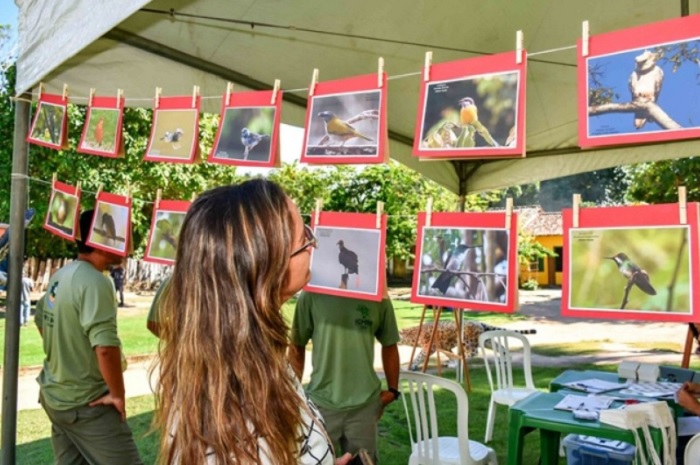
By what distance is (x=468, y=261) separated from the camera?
181 centimetres

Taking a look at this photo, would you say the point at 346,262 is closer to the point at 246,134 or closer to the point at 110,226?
the point at 246,134

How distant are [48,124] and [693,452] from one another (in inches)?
134

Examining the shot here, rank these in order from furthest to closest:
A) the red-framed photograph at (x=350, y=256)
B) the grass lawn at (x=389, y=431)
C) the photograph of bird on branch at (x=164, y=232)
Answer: the grass lawn at (x=389, y=431), the photograph of bird on branch at (x=164, y=232), the red-framed photograph at (x=350, y=256)

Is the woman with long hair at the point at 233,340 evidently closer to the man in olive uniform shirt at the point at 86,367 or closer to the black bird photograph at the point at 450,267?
the black bird photograph at the point at 450,267

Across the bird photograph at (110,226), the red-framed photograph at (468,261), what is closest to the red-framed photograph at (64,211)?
the bird photograph at (110,226)

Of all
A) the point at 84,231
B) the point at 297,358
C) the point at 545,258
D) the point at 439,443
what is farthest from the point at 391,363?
the point at 545,258

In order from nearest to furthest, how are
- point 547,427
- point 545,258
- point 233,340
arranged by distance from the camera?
point 233,340
point 547,427
point 545,258

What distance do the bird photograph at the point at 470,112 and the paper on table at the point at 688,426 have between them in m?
2.58

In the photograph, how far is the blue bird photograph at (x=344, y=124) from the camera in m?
1.81

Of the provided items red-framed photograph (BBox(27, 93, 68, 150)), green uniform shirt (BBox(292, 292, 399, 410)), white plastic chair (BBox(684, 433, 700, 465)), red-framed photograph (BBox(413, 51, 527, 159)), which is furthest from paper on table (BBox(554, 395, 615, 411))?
red-framed photograph (BBox(27, 93, 68, 150))

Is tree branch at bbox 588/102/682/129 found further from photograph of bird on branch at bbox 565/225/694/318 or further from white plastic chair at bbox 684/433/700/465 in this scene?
white plastic chair at bbox 684/433/700/465

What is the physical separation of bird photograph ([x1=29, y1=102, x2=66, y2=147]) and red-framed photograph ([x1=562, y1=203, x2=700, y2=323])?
7.80 ft

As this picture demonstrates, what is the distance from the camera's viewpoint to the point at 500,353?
465 centimetres

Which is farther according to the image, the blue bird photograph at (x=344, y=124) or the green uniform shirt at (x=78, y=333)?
the green uniform shirt at (x=78, y=333)
